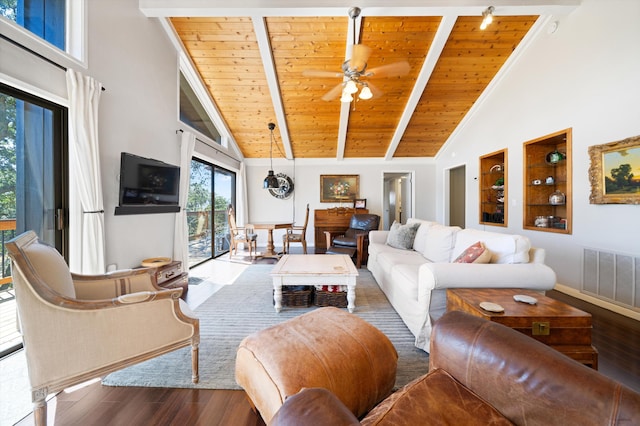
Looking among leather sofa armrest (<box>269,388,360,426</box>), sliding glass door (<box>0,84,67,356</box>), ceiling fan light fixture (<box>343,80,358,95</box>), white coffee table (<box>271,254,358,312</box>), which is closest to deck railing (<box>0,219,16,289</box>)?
sliding glass door (<box>0,84,67,356</box>)

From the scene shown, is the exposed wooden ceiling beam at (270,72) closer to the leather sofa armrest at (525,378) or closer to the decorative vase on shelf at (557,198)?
the leather sofa armrest at (525,378)

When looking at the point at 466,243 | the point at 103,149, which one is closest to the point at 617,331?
the point at 466,243

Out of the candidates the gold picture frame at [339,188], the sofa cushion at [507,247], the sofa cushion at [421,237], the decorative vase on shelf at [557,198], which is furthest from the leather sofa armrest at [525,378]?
the gold picture frame at [339,188]

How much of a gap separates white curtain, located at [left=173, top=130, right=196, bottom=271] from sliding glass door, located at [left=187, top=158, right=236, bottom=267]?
46 centimetres

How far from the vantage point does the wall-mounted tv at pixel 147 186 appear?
2.48m

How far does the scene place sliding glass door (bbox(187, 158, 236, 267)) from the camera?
4133 mm

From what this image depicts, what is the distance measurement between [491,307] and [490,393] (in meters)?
0.69

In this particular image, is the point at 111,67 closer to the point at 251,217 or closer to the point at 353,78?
the point at 353,78

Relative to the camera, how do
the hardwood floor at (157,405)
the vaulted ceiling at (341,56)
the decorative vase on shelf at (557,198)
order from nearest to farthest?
the hardwood floor at (157,405) → the vaulted ceiling at (341,56) → the decorative vase on shelf at (557,198)

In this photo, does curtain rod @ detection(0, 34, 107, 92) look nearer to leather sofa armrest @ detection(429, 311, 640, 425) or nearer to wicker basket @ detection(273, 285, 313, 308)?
wicker basket @ detection(273, 285, 313, 308)

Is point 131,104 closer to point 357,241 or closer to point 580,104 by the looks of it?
point 357,241

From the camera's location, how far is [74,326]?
119 centimetres

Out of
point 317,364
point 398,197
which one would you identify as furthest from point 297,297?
point 398,197

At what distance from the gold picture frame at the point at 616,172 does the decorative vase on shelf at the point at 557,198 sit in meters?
0.54
